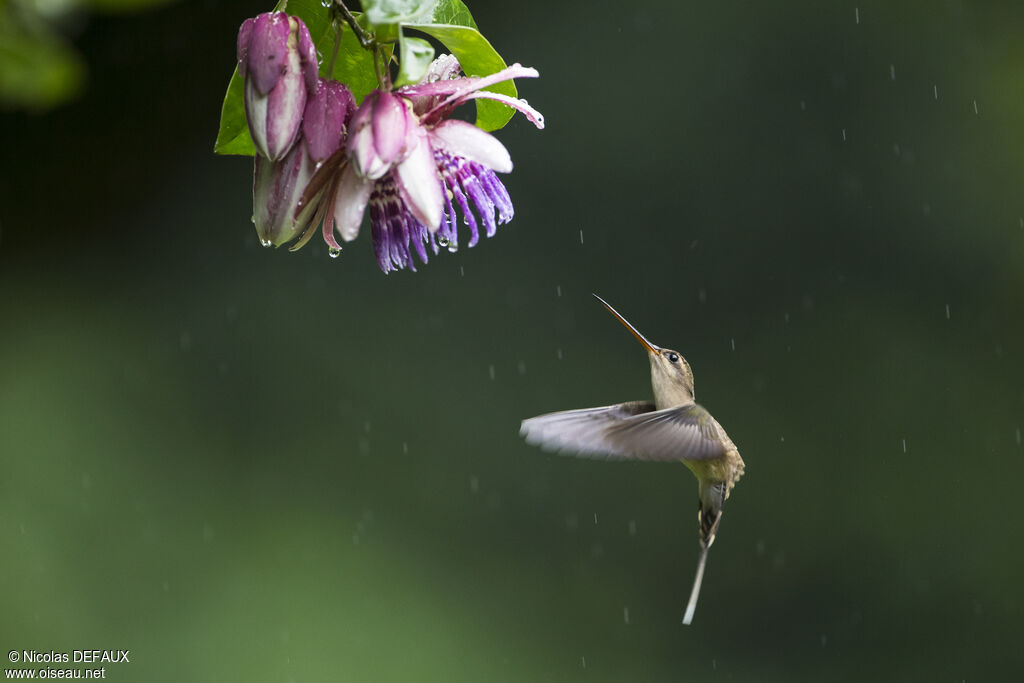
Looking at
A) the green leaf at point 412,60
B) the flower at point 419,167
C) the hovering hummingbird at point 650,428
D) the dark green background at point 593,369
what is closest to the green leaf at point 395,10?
the green leaf at point 412,60

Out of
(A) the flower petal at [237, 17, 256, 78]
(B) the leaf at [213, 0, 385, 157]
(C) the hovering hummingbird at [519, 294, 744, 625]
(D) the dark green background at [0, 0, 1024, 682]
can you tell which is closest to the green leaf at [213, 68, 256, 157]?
(B) the leaf at [213, 0, 385, 157]

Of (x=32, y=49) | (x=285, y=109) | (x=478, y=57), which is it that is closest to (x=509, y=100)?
(x=478, y=57)

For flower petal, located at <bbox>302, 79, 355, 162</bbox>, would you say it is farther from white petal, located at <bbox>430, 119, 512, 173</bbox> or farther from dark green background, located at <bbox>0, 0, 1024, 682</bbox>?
dark green background, located at <bbox>0, 0, 1024, 682</bbox>

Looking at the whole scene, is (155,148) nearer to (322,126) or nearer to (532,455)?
(532,455)

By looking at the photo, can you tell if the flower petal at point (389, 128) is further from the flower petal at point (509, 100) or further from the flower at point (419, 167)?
the flower petal at point (509, 100)

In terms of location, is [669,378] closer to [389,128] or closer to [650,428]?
[650,428]

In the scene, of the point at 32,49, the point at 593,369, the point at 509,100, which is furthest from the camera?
the point at 593,369
